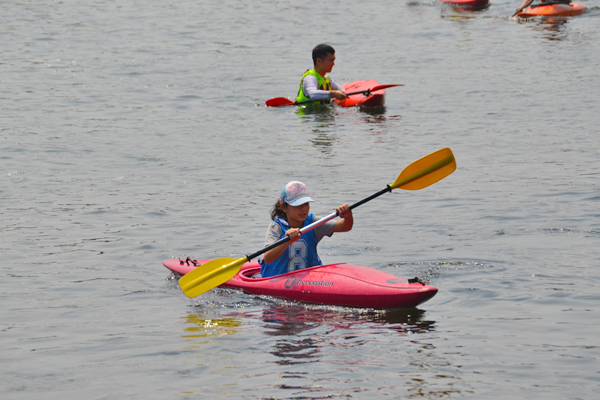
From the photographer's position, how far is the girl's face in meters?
5.51

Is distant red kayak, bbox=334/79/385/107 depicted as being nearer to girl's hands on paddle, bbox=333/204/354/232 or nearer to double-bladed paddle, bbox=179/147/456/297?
double-bladed paddle, bbox=179/147/456/297

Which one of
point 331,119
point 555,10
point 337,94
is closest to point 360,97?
point 331,119

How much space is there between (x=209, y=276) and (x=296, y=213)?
80cm

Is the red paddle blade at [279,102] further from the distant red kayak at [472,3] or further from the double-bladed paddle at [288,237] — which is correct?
the distant red kayak at [472,3]

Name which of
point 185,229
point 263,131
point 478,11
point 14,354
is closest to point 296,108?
point 263,131

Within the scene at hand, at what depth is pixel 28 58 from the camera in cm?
1775

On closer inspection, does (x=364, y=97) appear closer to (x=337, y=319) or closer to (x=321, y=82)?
(x=321, y=82)

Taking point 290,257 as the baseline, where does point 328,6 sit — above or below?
above

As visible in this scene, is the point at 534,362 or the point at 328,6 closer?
the point at 534,362

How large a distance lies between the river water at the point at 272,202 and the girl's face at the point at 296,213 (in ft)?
2.01

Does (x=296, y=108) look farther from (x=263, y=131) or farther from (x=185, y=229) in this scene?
(x=185, y=229)

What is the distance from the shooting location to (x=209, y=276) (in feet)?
18.7

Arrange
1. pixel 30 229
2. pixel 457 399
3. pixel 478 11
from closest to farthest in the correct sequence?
1. pixel 457 399
2. pixel 30 229
3. pixel 478 11

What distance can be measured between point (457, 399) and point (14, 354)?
2.62 m
